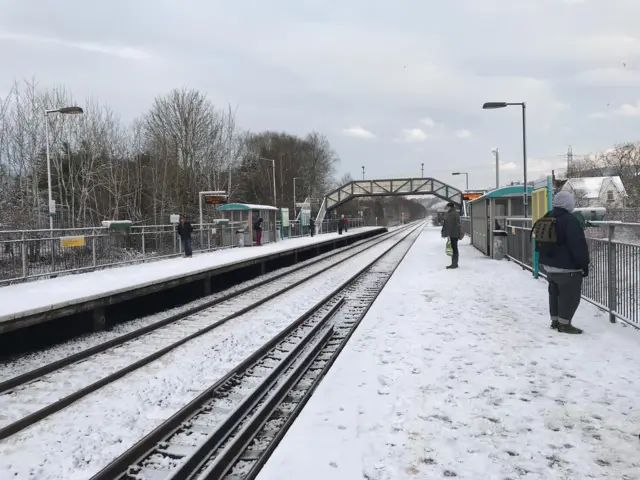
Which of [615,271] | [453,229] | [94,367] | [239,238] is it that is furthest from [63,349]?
[239,238]

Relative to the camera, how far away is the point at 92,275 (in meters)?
12.7

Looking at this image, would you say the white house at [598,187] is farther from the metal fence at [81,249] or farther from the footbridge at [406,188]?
the metal fence at [81,249]

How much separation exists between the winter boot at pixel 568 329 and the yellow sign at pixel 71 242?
36.8 feet

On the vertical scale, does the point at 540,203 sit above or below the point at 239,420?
above

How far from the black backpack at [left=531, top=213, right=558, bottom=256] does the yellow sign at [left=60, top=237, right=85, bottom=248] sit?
35.8ft

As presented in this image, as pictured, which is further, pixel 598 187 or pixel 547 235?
pixel 598 187

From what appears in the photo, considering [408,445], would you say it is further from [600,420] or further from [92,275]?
[92,275]

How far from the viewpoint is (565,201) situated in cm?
646

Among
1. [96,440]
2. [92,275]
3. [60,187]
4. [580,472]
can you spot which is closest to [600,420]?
[580,472]

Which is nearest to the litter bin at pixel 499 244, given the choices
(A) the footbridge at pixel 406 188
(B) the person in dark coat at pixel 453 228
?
(B) the person in dark coat at pixel 453 228

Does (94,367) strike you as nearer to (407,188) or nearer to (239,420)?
(239,420)

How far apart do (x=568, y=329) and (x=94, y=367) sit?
625cm

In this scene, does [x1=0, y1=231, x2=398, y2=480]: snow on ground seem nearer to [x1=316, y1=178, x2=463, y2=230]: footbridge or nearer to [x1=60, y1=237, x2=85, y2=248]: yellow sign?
[x1=60, y1=237, x2=85, y2=248]: yellow sign

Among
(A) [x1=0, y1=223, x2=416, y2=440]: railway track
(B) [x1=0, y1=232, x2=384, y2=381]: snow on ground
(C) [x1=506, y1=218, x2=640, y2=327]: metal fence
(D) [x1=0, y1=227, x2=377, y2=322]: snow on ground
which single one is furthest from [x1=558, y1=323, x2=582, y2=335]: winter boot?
(D) [x1=0, y1=227, x2=377, y2=322]: snow on ground
